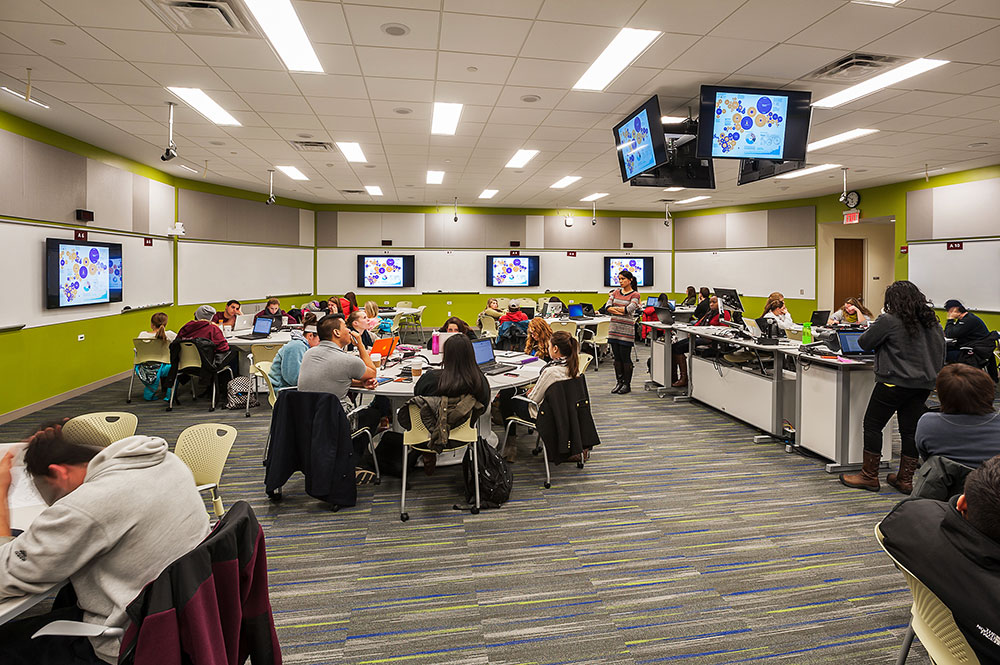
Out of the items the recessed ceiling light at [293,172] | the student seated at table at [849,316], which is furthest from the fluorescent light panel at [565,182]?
the student seated at table at [849,316]

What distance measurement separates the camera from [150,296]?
9.97 meters

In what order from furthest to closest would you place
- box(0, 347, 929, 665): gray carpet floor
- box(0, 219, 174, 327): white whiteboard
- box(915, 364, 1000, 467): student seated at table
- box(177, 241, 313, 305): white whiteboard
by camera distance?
box(177, 241, 313, 305): white whiteboard → box(0, 219, 174, 327): white whiteboard → box(915, 364, 1000, 467): student seated at table → box(0, 347, 929, 665): gray carpet floor

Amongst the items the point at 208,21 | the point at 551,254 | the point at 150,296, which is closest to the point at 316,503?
the point at 208,21

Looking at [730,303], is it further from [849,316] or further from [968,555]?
[968,555]

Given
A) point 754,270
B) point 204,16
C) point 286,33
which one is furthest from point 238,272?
point 754,270

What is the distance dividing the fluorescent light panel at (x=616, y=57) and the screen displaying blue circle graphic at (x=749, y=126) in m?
0.99

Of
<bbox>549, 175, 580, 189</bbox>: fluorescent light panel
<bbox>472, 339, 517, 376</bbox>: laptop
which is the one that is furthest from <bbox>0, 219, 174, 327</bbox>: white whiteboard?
<bbox>549, 175, 580, 189</bbox>: fluorescent light panel

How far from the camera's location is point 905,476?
4617mm

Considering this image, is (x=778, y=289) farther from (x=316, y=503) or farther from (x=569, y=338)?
(x=316, y=503)

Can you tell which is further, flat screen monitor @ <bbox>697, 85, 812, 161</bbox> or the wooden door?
the wooden door

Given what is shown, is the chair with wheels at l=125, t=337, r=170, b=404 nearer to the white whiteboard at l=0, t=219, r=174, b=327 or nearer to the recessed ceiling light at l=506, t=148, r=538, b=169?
the white whiteboard at l=0, t=219, r=174, b=327

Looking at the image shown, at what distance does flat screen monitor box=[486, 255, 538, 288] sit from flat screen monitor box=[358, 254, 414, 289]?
2223 mm

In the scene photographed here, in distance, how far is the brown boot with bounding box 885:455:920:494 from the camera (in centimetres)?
460

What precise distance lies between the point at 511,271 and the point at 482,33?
11720mm
